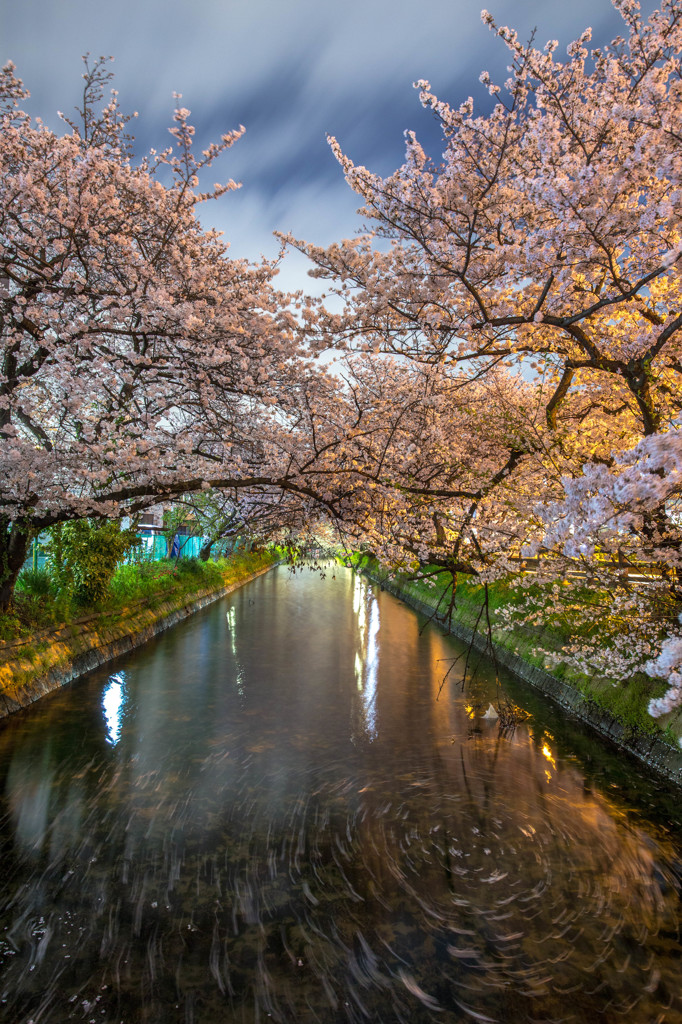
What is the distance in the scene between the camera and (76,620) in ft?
43.5

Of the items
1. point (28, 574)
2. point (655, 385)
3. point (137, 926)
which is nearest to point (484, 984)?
point (137, 926)

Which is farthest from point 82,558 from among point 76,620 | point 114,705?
point 114,705

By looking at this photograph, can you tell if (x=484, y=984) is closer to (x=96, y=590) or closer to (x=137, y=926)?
(x=137, y=926)

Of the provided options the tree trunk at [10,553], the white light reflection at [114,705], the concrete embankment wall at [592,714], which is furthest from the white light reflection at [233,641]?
the tree trunk at [10,553]

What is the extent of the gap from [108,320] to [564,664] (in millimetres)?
12166

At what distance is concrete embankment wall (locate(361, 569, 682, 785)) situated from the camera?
30.0 feet

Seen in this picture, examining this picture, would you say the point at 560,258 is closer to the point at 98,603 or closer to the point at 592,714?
the point at 592,714

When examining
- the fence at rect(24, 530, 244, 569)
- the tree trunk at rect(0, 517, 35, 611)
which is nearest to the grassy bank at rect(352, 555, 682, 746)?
the tree trunk at rect(0, 517, 35, 611)

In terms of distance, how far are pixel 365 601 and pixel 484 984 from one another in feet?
85.9

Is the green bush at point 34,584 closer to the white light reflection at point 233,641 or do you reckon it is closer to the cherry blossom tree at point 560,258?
the white light reflection at point 233,641

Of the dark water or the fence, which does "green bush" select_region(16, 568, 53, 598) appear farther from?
the fence

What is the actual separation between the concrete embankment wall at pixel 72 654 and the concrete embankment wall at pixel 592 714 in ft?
24.5

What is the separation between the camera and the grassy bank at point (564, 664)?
9.61m

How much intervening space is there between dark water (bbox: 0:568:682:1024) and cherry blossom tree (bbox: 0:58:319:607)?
4.42m
